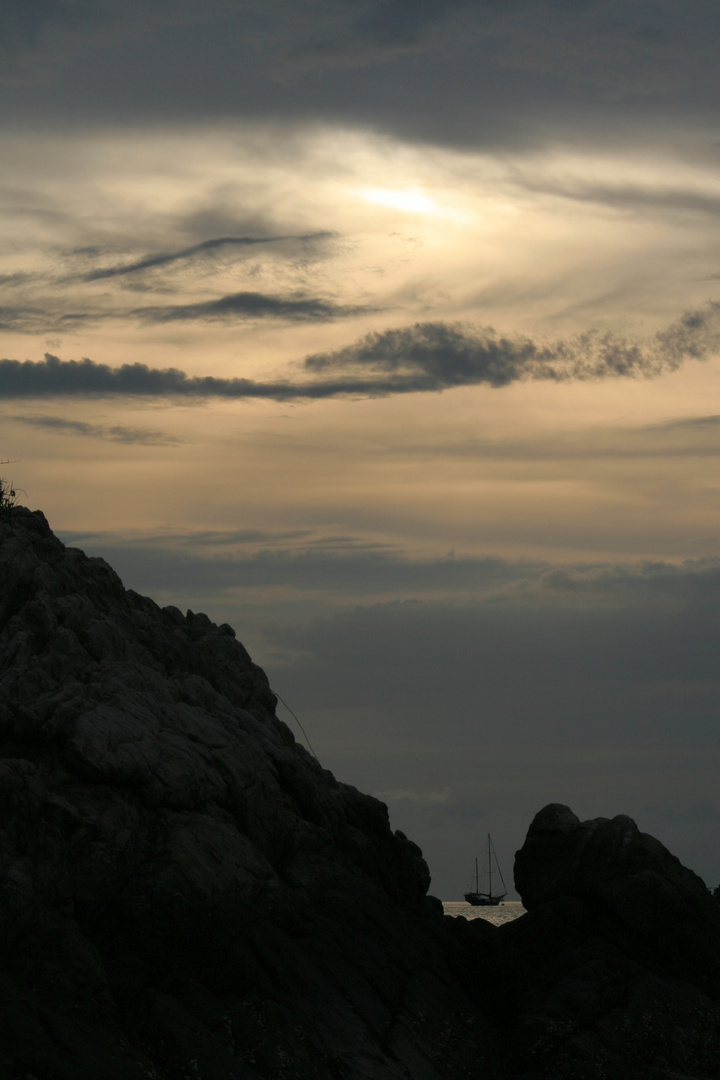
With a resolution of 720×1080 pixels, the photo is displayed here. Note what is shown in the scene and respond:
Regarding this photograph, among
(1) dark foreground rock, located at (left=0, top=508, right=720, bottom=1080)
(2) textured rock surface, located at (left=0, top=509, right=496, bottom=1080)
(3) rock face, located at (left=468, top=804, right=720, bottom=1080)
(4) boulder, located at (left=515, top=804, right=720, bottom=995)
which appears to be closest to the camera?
(2) textured rock surface, located at (left=0, top=509, right=496, bottom=1080)

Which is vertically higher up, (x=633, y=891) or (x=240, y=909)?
(x=633, y=891)

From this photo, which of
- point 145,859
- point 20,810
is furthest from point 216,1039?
point 20,810

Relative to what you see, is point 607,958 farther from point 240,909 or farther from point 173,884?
point 173,884

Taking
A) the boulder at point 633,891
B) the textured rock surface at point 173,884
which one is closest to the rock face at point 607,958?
the boulder at point 633,891

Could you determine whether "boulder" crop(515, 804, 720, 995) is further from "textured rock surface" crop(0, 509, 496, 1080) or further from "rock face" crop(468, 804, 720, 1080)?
"textured rock surface" crop(0, 509, 496, 1080)

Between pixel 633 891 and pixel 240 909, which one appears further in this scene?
pixel 633 891

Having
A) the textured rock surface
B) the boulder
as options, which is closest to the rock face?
the boulder

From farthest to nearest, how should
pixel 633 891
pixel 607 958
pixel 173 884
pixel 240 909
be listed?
pixel 633 891 → pixel 607 958 → pixel 240 909 → pixel 173 884

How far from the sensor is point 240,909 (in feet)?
121

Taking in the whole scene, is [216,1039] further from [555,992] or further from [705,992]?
[705,992]

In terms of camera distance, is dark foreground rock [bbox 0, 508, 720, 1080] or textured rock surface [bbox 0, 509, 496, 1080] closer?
textured rock surface [bbox 0, 509, 496, 1080]

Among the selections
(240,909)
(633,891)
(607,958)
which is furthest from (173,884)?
(633,891)

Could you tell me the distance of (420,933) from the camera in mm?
45375

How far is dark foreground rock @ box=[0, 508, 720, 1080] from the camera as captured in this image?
31609 millimetres
